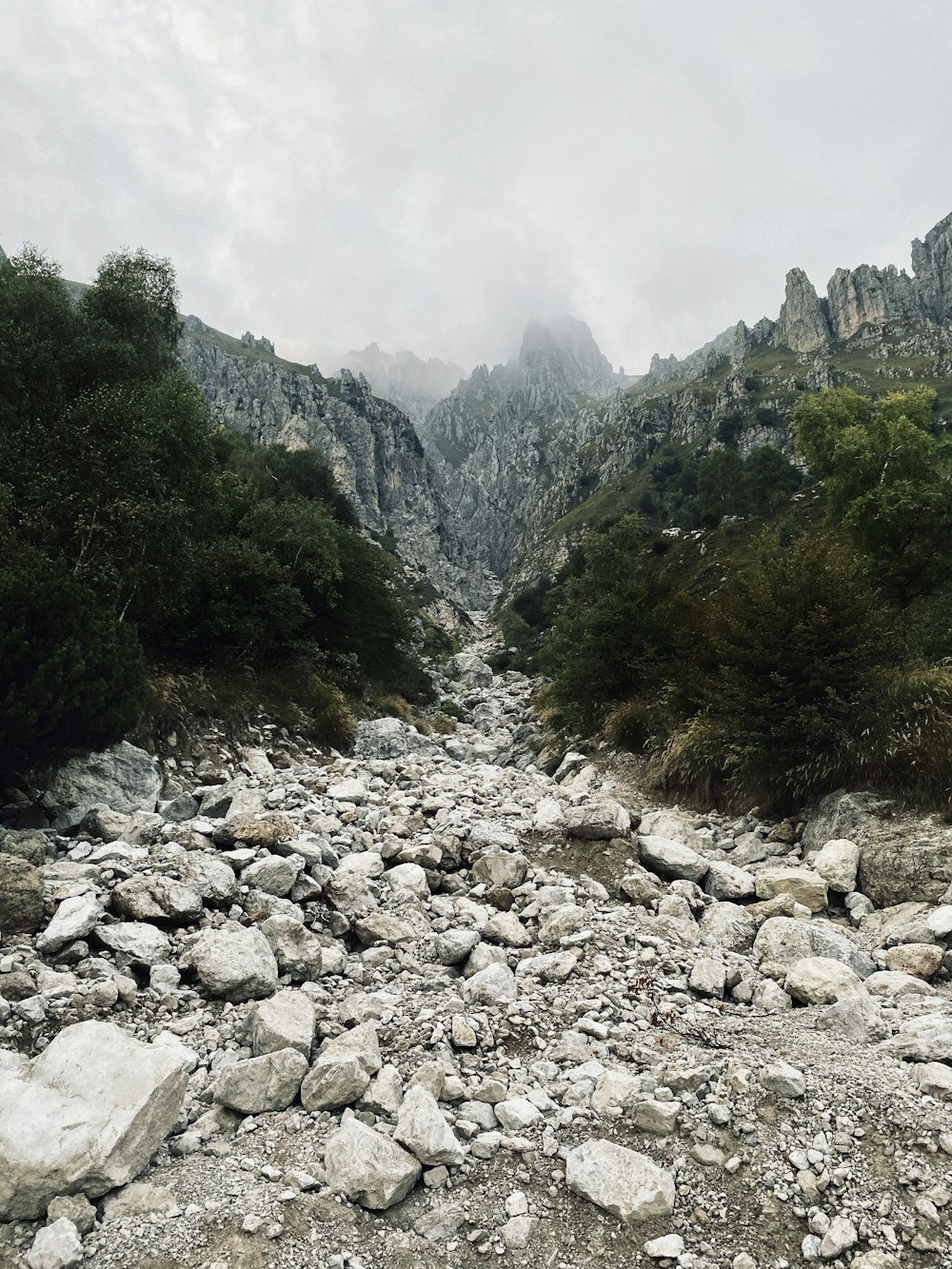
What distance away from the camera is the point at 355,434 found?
517 feet

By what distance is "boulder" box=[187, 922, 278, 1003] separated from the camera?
5082 mm

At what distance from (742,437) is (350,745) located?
5739 inches

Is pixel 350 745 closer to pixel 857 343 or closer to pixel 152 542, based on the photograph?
pixel 152 542

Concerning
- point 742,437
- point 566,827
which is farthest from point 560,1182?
point 742,437

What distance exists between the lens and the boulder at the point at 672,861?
27.0 ft

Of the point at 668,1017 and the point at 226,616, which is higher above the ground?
the point at 226,616

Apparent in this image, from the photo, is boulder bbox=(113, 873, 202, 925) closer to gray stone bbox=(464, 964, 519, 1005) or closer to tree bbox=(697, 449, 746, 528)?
gray stone bbox=(464, 964, 519, 1005)

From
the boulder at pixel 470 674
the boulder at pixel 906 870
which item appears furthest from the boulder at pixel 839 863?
the boulder at pixel 470 674

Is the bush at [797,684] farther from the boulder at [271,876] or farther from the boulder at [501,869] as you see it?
the boulder at [271,876]

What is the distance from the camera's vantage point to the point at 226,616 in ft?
62.7

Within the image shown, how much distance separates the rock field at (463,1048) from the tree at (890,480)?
1790 centimetres

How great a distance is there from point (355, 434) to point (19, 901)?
539 ft

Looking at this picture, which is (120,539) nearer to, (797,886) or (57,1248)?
(57,1248)

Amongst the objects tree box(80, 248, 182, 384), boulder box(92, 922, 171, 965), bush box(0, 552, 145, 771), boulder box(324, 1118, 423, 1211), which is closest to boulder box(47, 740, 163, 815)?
bush box(0, 552, 145, 771)
